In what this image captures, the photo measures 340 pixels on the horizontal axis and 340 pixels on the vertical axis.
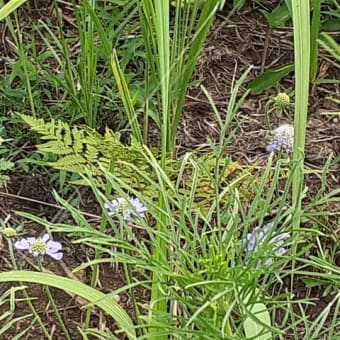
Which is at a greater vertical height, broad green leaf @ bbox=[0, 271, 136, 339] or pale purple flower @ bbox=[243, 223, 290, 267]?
pale purple flower @ bbox=[243, 223, 290, 267]

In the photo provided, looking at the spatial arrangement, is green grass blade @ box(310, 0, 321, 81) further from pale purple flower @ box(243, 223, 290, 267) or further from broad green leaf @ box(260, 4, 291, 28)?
pale purple flower @ box(243, 223, 290, 267)

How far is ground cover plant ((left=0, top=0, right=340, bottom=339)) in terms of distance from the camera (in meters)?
1.26

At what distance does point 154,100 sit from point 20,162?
285mm

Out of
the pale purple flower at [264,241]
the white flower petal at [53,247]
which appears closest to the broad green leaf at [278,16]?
the white flower petal at [53,247]

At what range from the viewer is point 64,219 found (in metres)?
A: 1.56

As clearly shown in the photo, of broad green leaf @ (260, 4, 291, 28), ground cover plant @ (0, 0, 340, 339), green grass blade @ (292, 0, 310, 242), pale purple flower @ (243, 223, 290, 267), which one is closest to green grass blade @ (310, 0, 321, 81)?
ground cover plant @ (0, 0, 340, 339)

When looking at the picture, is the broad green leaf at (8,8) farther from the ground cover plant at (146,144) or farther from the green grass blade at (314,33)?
the green grass blade at (314,33)

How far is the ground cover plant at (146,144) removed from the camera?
1264mm

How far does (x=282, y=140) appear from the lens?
1.56m

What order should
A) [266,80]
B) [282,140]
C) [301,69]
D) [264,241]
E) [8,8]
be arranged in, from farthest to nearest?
[266,80]
[282,140]
[301,69]
[8,8]
[264,241]

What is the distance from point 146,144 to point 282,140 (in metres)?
0.25

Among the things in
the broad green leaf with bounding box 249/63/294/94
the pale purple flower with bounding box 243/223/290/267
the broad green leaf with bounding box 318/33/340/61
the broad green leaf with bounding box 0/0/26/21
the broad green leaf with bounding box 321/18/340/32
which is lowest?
the broad green leaf with bounding box 249/63/294/94

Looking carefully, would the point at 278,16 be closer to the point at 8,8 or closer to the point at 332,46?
the point at 332,46

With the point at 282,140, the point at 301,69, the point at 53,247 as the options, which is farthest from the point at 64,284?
the point at 282,140
